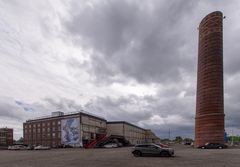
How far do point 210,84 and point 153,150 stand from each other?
1617 inches

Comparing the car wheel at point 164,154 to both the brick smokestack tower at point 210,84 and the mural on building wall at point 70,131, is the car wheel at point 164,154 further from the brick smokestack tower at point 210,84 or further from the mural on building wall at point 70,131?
the mural on building wall at point 70,131

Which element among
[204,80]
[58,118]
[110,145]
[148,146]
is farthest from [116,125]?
[148,146]

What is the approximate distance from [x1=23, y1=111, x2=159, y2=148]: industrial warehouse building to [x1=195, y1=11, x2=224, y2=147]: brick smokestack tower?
2512cm

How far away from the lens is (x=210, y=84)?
211 ft

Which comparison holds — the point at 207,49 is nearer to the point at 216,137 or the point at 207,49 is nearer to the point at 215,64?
the point at 215,64

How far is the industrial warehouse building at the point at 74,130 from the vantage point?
8106cm

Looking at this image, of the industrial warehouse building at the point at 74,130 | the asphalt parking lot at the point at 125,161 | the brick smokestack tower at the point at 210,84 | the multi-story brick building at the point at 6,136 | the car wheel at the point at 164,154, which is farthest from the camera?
the multi-story brick building at the point at 6,136

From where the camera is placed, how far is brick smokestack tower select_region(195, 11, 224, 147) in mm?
62688

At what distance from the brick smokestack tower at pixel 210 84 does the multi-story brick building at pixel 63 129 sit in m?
34.8

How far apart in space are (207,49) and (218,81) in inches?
339

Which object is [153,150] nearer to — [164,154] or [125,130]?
[164,154]

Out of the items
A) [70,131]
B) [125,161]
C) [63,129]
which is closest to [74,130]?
[70,131]

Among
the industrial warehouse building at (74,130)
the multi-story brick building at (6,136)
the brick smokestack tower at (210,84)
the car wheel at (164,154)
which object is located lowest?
the multi-story brick building at (6,136)

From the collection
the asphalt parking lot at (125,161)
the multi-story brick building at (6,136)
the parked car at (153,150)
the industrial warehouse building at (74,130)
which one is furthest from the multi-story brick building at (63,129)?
the parked car at (153,150)
